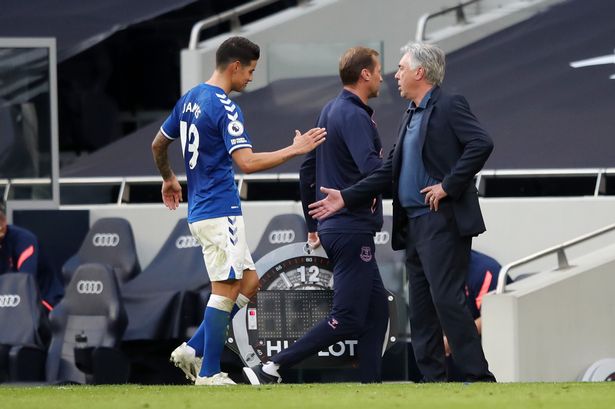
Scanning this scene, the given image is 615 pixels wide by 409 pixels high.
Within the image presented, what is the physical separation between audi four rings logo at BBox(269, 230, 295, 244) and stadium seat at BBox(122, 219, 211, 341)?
0.59 metres

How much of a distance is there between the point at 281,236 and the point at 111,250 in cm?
175

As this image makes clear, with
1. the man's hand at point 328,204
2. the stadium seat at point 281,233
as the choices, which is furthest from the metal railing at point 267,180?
the man's hand at point 328,204

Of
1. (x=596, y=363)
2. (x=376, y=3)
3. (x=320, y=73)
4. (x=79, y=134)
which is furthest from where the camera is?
(x=79, y=134)

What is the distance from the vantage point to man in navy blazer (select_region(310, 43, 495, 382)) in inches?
369

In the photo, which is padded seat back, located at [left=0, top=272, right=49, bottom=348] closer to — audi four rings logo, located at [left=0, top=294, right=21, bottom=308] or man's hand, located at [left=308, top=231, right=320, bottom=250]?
audi four rings logo, located at [left=0, top=294, right=21, bottom=308]

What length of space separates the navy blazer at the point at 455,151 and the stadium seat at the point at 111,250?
18.1 ft

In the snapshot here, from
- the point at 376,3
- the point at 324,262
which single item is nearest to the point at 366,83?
the point at 324,262

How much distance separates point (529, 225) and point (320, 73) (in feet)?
14.1

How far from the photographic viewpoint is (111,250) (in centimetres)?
1495

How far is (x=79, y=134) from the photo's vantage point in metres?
21.0

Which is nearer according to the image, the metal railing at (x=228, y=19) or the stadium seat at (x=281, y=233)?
the stadium seat at (x=281, y=233)

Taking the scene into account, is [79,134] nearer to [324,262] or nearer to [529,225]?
[529,225]

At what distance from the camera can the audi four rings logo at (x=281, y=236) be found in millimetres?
13805

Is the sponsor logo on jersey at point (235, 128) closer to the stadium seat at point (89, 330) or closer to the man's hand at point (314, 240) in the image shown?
the man's hand at point (314, 240)
